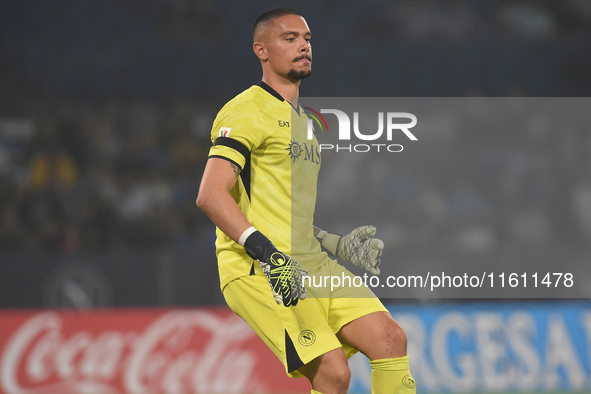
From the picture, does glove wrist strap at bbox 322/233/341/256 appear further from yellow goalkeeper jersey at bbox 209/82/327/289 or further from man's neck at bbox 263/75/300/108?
man's neck at bbox 263/75/300/108

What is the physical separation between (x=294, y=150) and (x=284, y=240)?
387 millimetres

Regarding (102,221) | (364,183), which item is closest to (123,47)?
(102,221)

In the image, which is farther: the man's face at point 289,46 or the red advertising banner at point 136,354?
the red advertising banner at point 136,354

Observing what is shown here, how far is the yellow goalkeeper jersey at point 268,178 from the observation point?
307 cm

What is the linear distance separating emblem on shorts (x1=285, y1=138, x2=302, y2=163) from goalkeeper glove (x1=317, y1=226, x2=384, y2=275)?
51 centimetres

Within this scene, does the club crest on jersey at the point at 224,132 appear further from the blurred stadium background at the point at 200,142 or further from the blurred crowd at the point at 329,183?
the blurred crowd at the point at 329,183

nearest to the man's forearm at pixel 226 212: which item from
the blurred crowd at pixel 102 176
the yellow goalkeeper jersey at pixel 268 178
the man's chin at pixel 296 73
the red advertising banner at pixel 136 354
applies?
the yellow goalkeeper jersey at pixel 268 178

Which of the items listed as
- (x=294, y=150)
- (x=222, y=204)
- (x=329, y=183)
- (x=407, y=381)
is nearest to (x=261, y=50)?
(x=294, y=150)

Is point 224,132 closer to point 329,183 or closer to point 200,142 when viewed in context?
point 329,183

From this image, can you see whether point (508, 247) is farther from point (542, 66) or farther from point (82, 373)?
point (82, 373)

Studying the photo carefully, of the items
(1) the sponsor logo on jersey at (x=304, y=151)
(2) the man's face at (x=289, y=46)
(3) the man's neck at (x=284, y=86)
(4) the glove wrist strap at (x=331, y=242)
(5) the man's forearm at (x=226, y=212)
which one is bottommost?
(5) the man's forearm at (x=226, y=212)

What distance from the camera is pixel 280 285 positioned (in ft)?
9.12

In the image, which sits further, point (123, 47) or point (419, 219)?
point (123, 47)

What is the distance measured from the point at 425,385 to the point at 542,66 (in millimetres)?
5898
